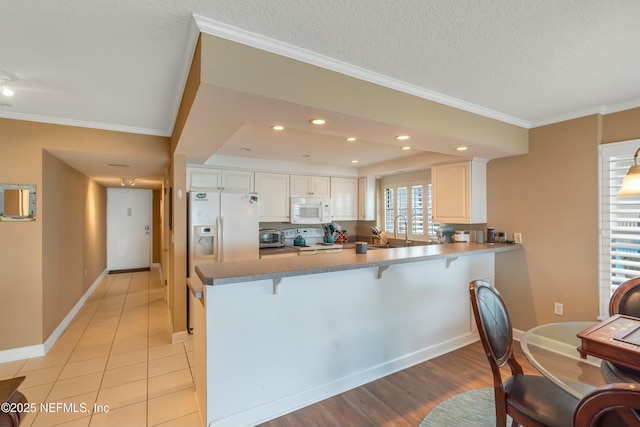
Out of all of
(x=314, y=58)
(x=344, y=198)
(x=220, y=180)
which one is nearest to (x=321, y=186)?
(x=344, y=198)

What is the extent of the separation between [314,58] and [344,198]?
3872 mm

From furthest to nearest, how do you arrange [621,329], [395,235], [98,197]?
[98,197], [395,235], [621,329]

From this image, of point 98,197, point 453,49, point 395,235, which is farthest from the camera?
point 98,197

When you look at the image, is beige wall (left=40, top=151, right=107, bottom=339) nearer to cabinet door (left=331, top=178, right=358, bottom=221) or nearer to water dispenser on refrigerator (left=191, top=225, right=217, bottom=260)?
water dispenser on refrigerator (left=191, top=225, right=217, bottom=260)

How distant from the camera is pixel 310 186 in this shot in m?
5.16

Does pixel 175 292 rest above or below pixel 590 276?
below

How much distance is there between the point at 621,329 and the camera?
1.46 metres

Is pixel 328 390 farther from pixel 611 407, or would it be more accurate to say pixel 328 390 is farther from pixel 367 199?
pixel 367 199

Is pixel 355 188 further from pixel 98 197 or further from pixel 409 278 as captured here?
pixel 98 197

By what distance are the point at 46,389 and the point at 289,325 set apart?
6.93 feet

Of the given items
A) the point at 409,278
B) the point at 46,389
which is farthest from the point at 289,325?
the point at 46,389

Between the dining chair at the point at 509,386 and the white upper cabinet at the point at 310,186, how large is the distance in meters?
3.63

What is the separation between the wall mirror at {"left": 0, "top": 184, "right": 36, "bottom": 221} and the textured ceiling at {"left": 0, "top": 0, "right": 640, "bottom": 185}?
83 cm

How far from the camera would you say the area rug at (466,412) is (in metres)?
1.95
